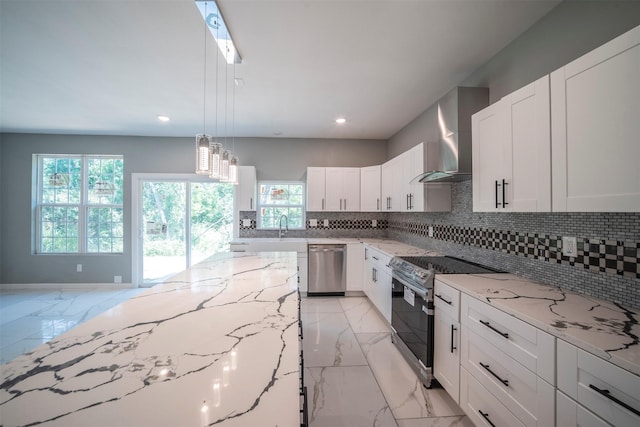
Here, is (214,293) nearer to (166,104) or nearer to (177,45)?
(177,45)

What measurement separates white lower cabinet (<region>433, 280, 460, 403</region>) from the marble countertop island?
1.16 m

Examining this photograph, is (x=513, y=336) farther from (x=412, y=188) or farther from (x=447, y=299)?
(x=412, y=188)

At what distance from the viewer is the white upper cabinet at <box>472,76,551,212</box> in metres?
1.48

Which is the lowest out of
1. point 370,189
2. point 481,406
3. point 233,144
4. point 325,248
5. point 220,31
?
point 481,406

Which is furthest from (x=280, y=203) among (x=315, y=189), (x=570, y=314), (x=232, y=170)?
(x=570, y=314)

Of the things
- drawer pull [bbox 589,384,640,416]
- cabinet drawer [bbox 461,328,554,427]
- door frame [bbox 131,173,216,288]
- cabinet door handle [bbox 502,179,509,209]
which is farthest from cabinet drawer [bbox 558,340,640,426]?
door frame [bbox 131,173,216,288]

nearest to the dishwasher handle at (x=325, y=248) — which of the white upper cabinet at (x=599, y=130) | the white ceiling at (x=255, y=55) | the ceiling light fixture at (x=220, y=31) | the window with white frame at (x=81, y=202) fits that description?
the white ceiling at (x=255, y=55)

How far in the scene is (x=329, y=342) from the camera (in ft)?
9.01

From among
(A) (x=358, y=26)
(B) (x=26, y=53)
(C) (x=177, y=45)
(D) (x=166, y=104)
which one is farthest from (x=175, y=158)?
(A) (x=358, y=26)

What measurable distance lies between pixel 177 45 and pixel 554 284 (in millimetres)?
3226

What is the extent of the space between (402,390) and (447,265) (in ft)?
3.49

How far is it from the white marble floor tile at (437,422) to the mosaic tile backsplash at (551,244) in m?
1.07

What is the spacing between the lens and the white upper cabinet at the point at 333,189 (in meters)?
4.44

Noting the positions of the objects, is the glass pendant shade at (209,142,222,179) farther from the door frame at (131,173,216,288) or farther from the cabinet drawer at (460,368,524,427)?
the door frame at (131,173,216,288)
